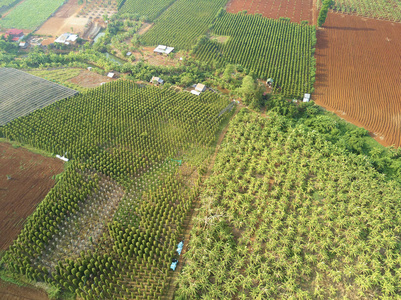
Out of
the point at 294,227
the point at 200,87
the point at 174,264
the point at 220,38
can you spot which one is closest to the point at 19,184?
the point at 174,264

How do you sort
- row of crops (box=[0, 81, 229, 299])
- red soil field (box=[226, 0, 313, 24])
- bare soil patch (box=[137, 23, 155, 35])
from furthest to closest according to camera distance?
red soil field (box=[226, 0, 313, 24]) → bare soil patch (box=[137, 23, 155, 35]) → row of crops (box=[0, 81, 229, 299])

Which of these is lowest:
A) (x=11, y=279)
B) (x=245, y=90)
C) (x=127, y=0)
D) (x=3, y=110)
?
(x=11, y=279)

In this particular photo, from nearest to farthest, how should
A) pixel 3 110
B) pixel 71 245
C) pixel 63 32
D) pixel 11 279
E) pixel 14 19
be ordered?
pixel 11 279 → pixel 71 245 → pixel 3 110 → pixel 63 32 → pixel 14 19

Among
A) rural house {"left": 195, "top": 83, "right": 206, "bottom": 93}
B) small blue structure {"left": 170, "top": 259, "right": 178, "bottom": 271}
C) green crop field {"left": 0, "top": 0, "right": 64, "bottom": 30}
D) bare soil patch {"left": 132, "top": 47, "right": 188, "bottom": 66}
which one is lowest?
small blue structure {"left": 170, "top": 259, "right": 178, "bottom": 271}

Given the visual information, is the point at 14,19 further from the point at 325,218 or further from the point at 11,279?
the point at 325,218

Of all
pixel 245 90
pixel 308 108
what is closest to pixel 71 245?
pixel 245 90

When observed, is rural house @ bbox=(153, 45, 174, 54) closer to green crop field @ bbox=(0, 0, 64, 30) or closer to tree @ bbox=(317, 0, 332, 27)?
green crop field @ bbox=(0, 0, 64, 30)

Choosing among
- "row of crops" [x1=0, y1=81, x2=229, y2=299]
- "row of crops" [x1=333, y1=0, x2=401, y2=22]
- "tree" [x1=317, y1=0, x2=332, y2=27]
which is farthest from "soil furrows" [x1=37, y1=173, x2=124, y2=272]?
"row of crops" [x1=333, y1=0, x2=401, y2=22]
